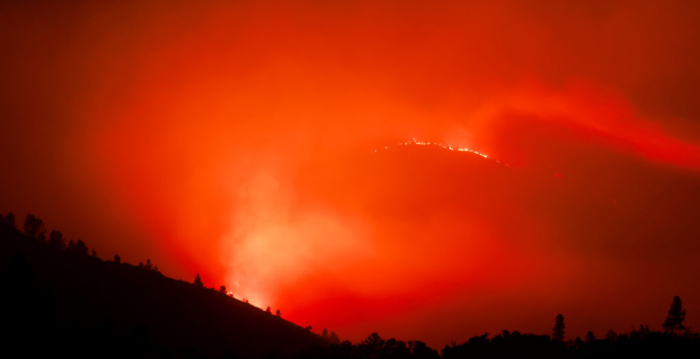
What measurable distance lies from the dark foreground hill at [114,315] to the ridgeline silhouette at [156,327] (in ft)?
0.72

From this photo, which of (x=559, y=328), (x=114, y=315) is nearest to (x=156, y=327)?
(x=114, y=315)

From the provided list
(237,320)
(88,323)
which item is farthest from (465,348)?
(88,323)

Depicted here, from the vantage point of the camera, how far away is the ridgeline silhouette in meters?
91.7

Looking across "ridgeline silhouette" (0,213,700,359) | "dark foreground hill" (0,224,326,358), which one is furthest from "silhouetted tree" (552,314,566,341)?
"dark foreground hill" (0,224,326,358)

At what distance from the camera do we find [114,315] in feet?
454

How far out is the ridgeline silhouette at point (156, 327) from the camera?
9169 centimetres

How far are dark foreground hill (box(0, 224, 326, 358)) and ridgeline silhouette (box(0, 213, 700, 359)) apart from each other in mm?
219

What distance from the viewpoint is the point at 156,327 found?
145375mm

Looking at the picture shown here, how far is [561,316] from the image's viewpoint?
534 feet

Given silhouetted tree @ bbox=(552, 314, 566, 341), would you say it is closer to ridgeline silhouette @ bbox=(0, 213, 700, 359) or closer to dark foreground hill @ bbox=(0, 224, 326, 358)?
ridgeline silhouette @ bbox=(0, 213, 700, 359)

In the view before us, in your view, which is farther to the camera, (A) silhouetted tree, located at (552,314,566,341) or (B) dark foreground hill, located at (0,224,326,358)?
(A) silhouetted tree, located at (552,314,566,341)

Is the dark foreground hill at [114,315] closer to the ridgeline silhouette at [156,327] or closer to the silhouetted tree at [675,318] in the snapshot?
the ridgeline silhouette at [156,327]

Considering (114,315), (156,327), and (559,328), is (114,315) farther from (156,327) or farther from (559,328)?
(559,328)

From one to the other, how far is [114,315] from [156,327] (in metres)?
10.8
